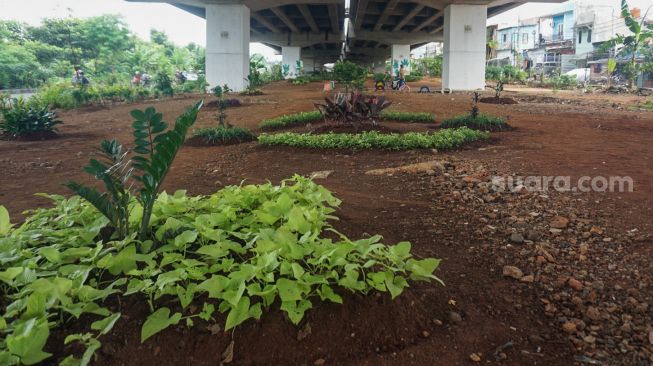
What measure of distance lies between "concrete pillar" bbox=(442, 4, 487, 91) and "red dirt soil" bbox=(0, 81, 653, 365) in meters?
16.8

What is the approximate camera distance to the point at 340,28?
4512cm

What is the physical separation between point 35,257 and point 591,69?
45076mm

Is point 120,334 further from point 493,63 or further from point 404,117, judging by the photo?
point 493,63

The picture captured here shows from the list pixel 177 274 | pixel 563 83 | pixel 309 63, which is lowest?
pixel 177 274

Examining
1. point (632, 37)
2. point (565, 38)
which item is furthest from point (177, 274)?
point (565, 38)

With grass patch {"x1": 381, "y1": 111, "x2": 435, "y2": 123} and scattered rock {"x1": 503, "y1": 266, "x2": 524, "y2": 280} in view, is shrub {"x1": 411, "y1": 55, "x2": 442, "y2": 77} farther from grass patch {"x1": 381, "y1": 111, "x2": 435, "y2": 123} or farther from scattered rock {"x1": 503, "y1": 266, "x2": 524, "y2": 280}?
scattered rock {"x1": 503, "y1": 266, "x2": 524, "y2": 280}

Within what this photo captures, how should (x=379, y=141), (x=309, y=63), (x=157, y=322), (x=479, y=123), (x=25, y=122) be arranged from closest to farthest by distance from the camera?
(x=157, y=322) < (x=379, y=141) < (x=479, y=123) < (x=25, y=122) < (x=309, y=63)

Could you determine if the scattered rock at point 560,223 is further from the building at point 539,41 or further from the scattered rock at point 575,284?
the building at point 539,41

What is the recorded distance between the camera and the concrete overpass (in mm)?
24453

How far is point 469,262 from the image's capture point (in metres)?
2.83

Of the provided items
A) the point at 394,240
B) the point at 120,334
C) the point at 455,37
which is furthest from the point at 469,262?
the point at 455,37

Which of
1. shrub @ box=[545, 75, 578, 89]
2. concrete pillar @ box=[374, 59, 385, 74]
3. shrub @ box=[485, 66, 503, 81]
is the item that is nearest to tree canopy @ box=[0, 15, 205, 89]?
shrub @ box=[485, 66, 503, 81]

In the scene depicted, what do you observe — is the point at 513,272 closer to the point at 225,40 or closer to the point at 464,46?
the point at 464,46

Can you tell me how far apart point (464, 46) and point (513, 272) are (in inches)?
926
